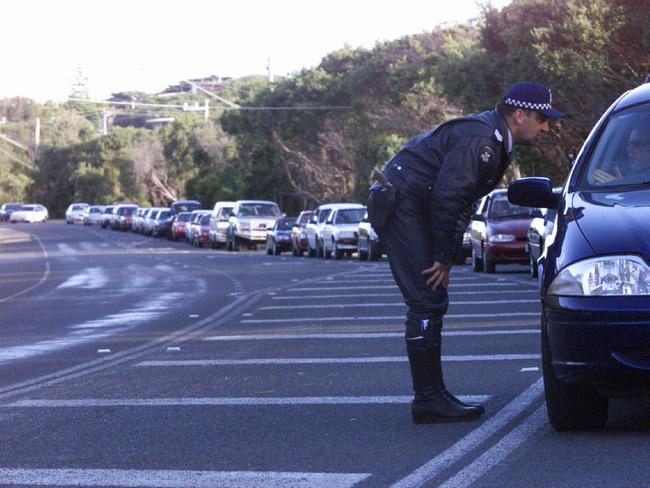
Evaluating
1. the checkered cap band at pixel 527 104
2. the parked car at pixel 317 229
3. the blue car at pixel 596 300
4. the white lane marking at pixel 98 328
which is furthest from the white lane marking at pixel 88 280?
the blue car at pixel 596 300

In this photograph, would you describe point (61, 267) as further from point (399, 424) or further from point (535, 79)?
point (399, 424)

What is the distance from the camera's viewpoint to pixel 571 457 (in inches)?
247

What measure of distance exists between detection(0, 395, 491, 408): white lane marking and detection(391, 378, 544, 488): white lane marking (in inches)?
11.7

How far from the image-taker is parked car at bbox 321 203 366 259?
118 ft

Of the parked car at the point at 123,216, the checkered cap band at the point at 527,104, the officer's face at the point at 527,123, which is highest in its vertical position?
the checkered cap band at the point at 527,104

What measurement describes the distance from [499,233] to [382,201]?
1685 cm

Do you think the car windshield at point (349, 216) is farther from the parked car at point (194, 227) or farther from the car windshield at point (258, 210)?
the parked car at point (194, 227)

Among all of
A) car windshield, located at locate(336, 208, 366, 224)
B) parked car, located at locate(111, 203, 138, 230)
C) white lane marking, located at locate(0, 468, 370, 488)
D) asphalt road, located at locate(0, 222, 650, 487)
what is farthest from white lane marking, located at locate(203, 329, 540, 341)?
parked car, located at locate(111, 203, 138, 230)

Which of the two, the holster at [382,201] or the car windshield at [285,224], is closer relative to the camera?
the holster at [382,201]

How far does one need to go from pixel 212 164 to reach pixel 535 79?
153ft

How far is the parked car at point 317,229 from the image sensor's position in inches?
1483

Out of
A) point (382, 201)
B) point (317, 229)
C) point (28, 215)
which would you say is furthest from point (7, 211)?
point (382, 201)

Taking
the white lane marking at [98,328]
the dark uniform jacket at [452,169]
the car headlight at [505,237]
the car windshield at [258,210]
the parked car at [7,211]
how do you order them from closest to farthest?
the dark uniform jacket at [452,169] → the white lane marking at [98,328] → the car headlight at [505,237] → the car windshield at [258,210] → the parked car at [7,211]

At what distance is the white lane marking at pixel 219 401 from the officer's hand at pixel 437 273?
117 cm
